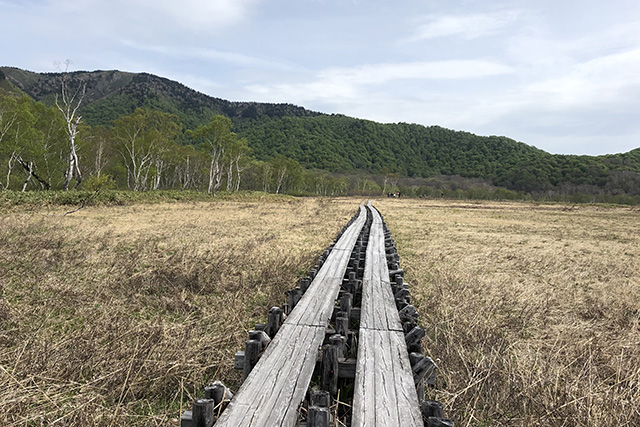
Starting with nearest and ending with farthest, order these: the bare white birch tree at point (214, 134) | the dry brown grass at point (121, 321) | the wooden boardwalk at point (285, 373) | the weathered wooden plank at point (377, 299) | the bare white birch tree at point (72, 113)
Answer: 1. the wooden boardwalk at point (285, 373)
2. the dry brown grass at point (121, 321)
3. the weathered wooden plank at point (377, 299)
4. the bare white birch tree at point (72, 113)
5. the bare white birch tree at point (214, 134)

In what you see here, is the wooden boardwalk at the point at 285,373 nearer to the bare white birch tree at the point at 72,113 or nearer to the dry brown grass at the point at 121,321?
the dry brown grass at the point at 121,321

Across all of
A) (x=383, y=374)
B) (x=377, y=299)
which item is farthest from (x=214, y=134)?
(x=383, y=374)

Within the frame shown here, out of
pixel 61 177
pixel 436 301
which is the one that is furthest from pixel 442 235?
pixel 61 177

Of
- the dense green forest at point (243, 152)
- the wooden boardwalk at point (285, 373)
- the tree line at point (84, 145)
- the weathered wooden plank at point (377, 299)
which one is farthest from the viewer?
the dense green forest at point (243, 152)

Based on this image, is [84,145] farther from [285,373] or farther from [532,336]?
[532,336]

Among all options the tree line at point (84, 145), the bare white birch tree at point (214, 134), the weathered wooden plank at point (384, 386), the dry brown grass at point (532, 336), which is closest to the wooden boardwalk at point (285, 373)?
the weathered wooden plank at point (384, 386)

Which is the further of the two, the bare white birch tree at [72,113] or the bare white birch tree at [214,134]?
the bare white birch tree at [214,134]

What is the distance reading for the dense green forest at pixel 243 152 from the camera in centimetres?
3647

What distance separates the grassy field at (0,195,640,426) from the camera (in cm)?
297

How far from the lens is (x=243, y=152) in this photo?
5447 centimetres

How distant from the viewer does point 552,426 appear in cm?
273

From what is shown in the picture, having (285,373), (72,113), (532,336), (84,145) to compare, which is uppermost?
(72,113)

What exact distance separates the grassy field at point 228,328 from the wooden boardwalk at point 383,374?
59 centimetres

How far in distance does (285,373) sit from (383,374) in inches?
31.9
